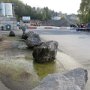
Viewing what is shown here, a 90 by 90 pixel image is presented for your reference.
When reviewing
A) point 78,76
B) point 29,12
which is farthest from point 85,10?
point 29,12

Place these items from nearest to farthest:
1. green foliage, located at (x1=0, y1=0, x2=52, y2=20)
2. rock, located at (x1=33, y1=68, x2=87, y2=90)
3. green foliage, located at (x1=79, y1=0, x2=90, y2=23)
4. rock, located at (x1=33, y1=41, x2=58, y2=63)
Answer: rock, located at (x1=33, y1=68, x2=87, y2=90), rock, located at (x1=33, y1=41, x2=58, y2=63), green foliage, located at (x1=79, y1=0, x2=90, y2=23), green foliage, located at (x1=0, y1=0, x2=52, y2=20)

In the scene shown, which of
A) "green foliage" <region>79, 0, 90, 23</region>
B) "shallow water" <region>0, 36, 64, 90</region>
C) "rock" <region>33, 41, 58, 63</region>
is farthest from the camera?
"green foliage" <region>79, 0, 90, 23</region>

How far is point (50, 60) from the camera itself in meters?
17.8

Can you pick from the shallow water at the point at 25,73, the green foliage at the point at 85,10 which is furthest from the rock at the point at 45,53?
the green foliage at the point at 85,10

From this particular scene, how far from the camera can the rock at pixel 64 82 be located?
7.22 metres

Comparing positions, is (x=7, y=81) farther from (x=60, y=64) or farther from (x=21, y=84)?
(x=60, y=64)

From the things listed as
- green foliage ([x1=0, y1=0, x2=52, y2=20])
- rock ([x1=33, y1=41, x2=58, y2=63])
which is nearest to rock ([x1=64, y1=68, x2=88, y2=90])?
rock ([x1=33, y1=41, x2=58, y2=63])

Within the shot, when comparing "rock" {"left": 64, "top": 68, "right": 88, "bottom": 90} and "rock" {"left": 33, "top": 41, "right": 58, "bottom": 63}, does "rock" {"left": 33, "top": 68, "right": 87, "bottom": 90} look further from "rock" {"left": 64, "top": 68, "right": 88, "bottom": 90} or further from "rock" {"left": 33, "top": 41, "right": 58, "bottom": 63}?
"rock" {"left": 33, "top": 41, "right": 58, "bottom": 63}

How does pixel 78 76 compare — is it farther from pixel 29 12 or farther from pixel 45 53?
pixel 29 12

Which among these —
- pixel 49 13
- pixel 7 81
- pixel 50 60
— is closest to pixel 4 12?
pixel 49 13

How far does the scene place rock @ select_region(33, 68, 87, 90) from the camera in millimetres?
7223

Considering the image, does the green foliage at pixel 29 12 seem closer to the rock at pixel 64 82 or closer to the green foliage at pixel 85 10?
the green foliage at pixel 85 10

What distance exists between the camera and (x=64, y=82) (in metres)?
7.53

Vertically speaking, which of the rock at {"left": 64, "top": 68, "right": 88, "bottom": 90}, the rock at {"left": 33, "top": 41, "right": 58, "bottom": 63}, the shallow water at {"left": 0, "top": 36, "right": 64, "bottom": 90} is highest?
the rock at {"left": 64, "top": 68, "right": 88, "bottom": 90}
